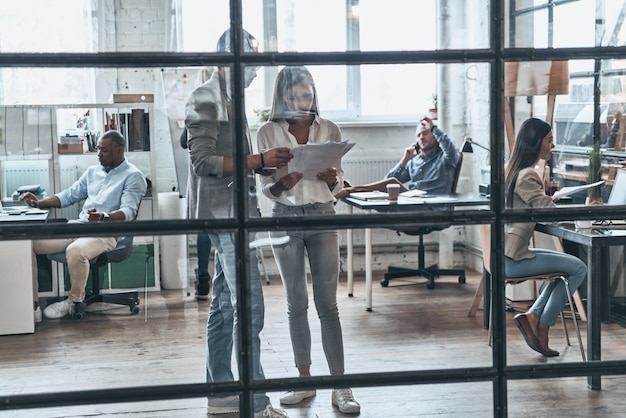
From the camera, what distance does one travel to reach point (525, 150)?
223 cm

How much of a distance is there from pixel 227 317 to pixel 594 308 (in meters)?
0.88

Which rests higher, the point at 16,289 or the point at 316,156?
the point at 316,156

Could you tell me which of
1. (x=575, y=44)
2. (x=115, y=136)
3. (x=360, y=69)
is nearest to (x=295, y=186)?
(x=360, y=69)

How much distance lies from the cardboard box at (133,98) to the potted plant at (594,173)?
3.56 ft

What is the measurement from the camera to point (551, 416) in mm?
2330

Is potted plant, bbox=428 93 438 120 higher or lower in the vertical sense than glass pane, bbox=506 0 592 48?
lower

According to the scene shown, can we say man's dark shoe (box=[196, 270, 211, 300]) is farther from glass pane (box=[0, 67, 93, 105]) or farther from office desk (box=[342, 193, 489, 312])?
glass pane (box=[0, 67, 93, 105])

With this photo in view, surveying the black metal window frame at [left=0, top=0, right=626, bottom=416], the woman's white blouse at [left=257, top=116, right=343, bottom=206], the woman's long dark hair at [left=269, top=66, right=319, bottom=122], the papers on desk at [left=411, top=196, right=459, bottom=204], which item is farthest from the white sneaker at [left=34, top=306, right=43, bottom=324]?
the papers on desk at [left=411, top=196, right=459, bottom=204]

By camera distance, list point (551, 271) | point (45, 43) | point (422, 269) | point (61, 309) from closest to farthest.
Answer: point (45, 43)
point (61, 309)
point (422, 269)
point (551, 271)

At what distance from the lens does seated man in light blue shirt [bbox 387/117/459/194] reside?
7.17 feet

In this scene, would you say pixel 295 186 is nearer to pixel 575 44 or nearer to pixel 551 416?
pixel 575 44

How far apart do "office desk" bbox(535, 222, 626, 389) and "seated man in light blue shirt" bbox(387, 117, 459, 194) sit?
25cm

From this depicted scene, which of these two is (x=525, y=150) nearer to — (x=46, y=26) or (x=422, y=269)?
(x=422, y=269)

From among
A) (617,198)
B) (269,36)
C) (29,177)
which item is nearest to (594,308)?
(617,198)
